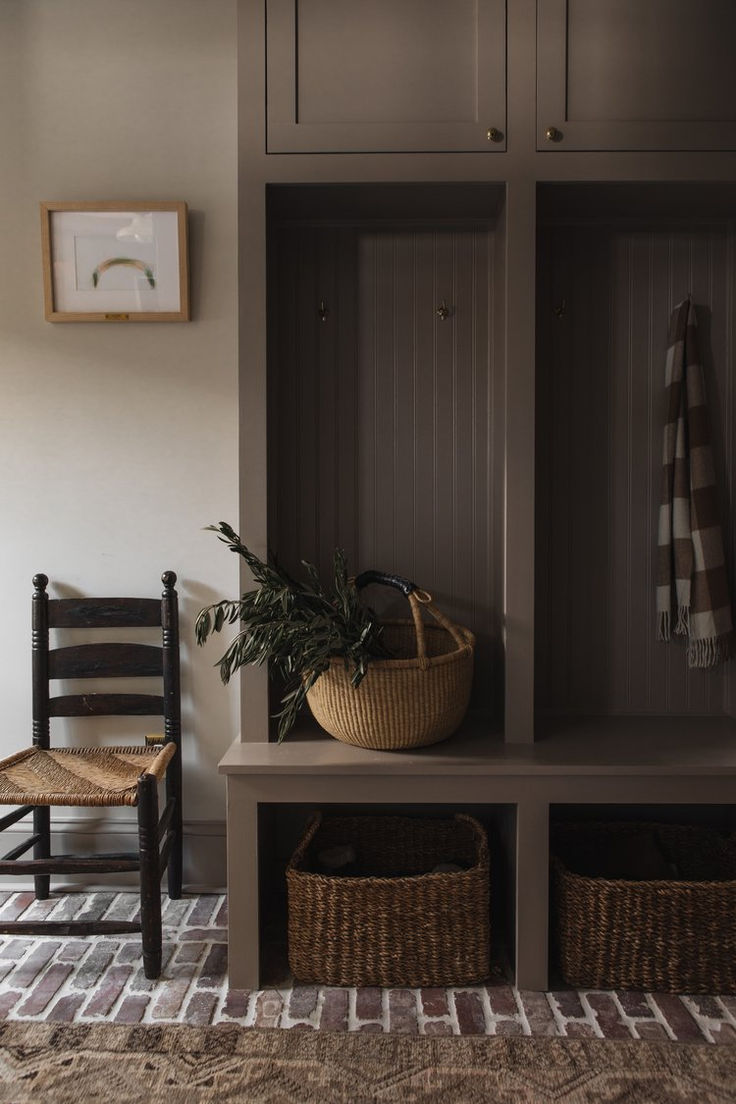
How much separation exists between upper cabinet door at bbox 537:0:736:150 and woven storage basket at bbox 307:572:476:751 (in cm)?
126

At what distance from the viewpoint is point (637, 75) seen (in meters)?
1.99

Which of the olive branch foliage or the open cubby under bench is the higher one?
the olive branch foliage

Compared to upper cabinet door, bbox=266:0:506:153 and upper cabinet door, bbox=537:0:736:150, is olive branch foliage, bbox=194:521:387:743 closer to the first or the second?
upper cabinet door, bbox=266:0:506:153

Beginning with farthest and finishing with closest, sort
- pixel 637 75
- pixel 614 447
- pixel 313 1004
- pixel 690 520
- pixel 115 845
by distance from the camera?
pixel 115 845
pixel 614 447
pixel 690 520
pixel 637 75
pixel 313 1004

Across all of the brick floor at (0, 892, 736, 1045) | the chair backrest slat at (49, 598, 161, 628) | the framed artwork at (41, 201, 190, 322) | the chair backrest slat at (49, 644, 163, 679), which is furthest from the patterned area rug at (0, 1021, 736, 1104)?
the framed artwork at (41, 201, 190, 322)

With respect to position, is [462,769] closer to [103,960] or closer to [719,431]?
[103,960]

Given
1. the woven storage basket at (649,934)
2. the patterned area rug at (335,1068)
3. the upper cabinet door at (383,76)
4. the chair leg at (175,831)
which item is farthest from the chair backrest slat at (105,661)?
the upper cabinet door at (383,76)

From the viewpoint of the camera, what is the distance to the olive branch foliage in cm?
189

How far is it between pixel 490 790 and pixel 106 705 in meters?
1.18

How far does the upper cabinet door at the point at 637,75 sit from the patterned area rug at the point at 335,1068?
2.11 metres

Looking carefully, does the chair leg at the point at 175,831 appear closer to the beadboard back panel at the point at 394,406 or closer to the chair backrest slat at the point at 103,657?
the chair backrest slat at the point at 103,657

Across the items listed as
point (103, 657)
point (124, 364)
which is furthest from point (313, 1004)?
point (124, 364)

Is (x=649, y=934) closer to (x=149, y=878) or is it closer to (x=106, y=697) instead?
(x=149, y=878)

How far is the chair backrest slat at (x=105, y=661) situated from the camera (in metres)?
2.36
